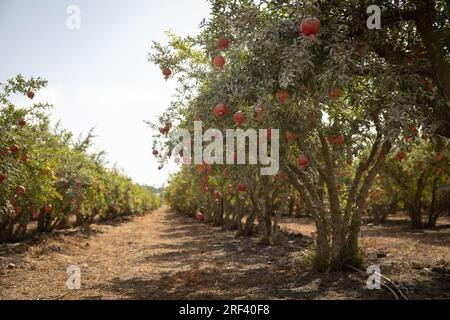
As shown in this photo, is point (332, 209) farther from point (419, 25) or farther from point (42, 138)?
point (42, 138)

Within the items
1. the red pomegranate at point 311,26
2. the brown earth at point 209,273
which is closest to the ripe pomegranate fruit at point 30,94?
the brown earth at point 209,273

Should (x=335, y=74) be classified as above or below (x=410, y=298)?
above

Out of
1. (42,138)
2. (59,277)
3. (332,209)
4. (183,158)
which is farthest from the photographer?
(42,138)

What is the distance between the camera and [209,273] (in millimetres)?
10922

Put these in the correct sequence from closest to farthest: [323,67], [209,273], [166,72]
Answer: [323,67] → [166,72] → [209,273]

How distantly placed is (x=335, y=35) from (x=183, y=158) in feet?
20.4

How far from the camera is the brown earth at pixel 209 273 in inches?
319

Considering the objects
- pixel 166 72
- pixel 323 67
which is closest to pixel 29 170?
pixel 166 72

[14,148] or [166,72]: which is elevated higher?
[166,72]

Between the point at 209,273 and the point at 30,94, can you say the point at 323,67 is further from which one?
the point at 30,94

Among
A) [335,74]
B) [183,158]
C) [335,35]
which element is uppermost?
[335,35]

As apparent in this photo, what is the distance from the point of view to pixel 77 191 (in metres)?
17.8

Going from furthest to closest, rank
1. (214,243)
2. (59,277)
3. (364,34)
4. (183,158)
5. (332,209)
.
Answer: (214,243) → (183,158) → (59,277) → (332,209) → (364,34)
